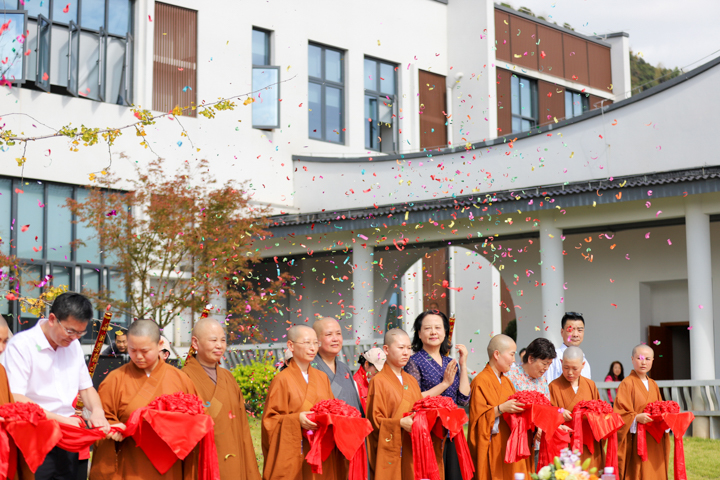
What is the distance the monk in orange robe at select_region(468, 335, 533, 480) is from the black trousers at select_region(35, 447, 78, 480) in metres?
3.25

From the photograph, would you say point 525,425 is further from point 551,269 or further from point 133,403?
point 551,269

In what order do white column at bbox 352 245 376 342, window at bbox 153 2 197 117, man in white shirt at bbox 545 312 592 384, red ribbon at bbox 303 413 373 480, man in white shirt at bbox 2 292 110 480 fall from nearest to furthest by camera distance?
man in white shirt at bbox 2 292 110 480
red ribbon at bbox 303 413 373 480
man in white shirt at bbox 545 312 592 384
white column at bbox 352 245 376 342
window at bbox 153 2 197 117

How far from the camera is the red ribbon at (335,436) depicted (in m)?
6.51

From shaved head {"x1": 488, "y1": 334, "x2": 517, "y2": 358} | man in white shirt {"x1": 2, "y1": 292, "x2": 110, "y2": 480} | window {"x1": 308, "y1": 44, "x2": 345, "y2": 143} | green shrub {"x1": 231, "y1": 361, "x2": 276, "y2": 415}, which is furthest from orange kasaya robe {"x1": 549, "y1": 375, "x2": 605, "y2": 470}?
window {"x1": 308, "y1": 44, "x2": 345, "y2": 143}

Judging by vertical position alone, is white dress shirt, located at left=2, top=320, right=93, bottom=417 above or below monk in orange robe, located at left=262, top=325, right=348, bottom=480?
above

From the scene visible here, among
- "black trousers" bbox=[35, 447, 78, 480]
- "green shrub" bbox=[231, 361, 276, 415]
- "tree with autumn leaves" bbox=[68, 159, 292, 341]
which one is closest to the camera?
"black trousers" bbox=[35, 447, 78, 480]

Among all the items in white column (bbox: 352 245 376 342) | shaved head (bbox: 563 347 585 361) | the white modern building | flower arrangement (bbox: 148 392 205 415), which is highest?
the white modern building

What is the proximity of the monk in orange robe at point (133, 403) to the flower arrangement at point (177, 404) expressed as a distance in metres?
0.18

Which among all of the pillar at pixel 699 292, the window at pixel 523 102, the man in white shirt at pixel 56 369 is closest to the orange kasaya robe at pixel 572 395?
the man in white shirt at pixel 56 369

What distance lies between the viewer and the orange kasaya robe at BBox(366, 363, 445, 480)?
23.0 feet

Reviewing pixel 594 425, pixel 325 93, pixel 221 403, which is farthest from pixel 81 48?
pixel 594 425

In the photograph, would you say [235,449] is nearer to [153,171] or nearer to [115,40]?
[153,171]

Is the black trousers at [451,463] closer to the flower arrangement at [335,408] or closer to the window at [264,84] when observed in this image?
the flower arrangement at [335,408]

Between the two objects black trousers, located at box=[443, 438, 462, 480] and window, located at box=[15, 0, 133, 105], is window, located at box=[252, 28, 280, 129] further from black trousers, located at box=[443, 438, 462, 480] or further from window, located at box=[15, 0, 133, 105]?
black trousers, located at box=[443, 438, 462, 480]
